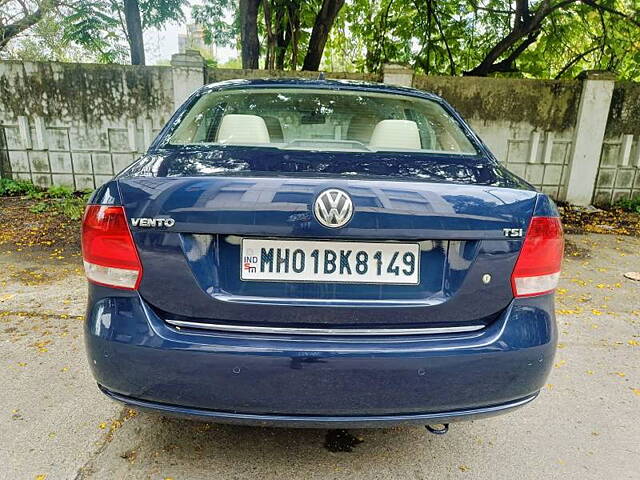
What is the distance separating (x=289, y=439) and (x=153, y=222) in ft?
3.57

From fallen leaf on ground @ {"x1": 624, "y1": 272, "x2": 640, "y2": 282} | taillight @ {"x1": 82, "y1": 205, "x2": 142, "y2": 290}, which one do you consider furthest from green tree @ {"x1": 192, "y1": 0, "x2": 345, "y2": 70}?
taillight @ {"x1": 82, "y1": 205, "x2": 142, "y2": 290}

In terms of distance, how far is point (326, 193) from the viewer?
1354 mm

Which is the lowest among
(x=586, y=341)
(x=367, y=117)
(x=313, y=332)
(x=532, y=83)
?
(x=586, y=341)

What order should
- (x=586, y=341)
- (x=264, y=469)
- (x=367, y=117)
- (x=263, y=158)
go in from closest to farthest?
(x=263, y=158) < (x=264, y=469) < (x=367, y=117) < (x=586, y=341)

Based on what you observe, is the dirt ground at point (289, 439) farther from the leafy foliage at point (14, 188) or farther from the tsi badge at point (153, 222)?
the leafy foliage at point (14, 188)

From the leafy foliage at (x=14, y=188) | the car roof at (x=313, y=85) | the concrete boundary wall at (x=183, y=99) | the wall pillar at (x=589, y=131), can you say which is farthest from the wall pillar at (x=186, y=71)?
the wall pillar at (x=589, y=131)

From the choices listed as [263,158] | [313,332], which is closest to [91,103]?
[263,158]

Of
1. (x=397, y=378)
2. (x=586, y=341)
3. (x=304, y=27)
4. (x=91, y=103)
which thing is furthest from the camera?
(x=304, y=27)

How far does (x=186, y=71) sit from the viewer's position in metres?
6.25

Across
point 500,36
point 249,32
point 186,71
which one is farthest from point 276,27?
point 500,36

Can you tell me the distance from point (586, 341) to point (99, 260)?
2.90 meters

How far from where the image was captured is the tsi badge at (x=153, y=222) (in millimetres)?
1355

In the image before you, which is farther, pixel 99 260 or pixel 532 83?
pixel 532 83

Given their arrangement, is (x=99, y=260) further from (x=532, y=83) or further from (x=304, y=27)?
(x=304, y=27)
